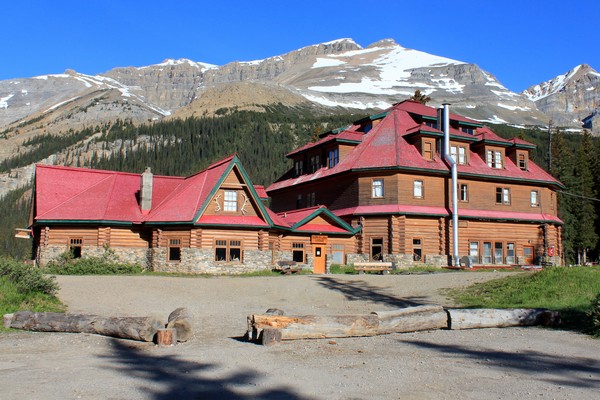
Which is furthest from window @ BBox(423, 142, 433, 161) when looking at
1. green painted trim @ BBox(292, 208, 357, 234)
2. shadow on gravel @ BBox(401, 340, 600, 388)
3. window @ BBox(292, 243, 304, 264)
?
shadow on gravel @ BBox(401, 340, 600, 388)

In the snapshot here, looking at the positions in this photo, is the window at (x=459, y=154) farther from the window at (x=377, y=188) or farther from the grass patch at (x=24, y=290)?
the grass patch at (x=24, y=290)

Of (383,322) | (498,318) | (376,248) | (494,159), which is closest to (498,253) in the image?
(494,159)

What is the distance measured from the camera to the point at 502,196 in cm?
4362

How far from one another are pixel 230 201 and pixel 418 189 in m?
14.4

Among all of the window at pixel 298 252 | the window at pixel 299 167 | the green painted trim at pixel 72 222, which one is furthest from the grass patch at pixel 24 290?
the window at pixel 299 167

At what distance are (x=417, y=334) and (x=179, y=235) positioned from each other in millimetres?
22526

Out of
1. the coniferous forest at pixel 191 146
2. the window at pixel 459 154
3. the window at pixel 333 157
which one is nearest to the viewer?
the window at pixel 459 154

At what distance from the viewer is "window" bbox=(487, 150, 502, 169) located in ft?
146

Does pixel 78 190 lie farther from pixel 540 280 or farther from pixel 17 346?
pixel 540 280

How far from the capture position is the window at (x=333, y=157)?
4420 centimetres

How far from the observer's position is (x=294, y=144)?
13938cm

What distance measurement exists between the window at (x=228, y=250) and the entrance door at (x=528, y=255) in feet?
77.1

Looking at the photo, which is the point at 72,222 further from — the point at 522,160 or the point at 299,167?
the point at 522,160

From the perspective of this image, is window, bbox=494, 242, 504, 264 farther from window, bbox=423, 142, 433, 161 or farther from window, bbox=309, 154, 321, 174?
window, bbox=309, 154, 321, 174
